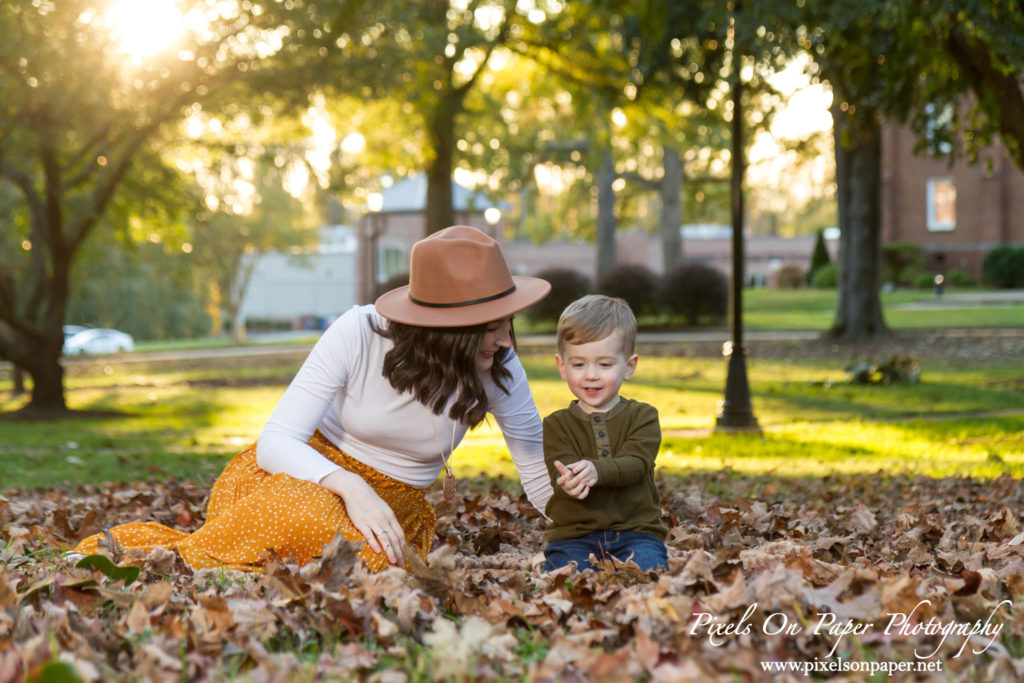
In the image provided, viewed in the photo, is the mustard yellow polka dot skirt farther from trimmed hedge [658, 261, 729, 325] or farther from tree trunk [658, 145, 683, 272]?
tree trunk [658, 145, 683, 272]

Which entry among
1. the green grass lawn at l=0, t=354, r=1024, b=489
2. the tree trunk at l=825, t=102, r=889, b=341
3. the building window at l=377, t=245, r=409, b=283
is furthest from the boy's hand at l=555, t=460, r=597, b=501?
the building window at l=377, t=245, r=409, b=283

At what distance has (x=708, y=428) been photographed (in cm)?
1147

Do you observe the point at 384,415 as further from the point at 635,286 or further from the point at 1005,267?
the point at 1005,267

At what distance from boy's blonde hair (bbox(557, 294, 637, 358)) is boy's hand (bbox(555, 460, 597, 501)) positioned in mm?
464

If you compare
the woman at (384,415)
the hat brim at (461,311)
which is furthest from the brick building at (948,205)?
the hat brim at (461,311)

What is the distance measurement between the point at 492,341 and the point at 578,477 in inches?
28.8

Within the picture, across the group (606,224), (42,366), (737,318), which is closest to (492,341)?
(737,318)

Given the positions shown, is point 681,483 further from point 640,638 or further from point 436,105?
point 436,105

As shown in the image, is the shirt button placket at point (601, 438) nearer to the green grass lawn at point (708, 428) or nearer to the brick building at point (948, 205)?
the green grass lawn at point (708, 428)

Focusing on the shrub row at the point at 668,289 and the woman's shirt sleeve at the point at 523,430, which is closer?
the woman's shirt sleeve at the point at 523,430

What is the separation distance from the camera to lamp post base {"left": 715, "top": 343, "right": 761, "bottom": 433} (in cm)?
1112

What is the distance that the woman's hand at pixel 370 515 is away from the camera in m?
3.78

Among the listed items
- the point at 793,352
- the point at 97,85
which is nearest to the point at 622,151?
the point at 793,352

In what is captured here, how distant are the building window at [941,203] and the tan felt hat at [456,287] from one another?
36288 millimetres
